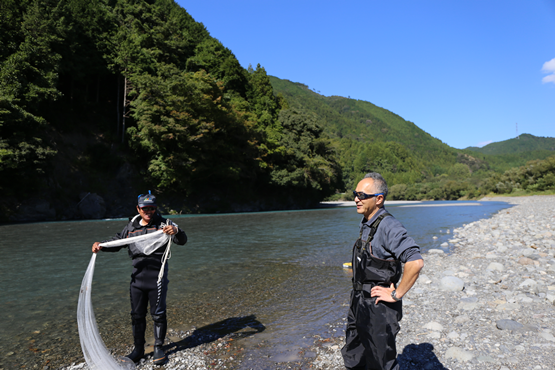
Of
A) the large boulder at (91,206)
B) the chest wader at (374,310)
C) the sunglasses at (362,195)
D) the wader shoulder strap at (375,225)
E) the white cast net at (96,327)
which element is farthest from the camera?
the large boulder at (91,206)

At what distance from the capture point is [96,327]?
14.0 feet

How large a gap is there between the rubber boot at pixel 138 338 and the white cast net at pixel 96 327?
10cm

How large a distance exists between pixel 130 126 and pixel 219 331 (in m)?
42.5

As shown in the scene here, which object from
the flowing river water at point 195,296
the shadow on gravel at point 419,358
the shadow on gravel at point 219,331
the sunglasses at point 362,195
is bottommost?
the flowing river water at point 195,296

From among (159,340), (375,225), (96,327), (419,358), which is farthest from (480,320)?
(96,327)

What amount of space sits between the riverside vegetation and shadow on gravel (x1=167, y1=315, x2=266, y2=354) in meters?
→ 26.6

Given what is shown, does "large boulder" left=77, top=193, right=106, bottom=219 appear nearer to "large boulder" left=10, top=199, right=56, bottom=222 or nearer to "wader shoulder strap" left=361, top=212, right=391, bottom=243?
"large boulder" left=10, top=199, right=56, bottom=222

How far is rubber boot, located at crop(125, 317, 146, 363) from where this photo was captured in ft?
14.3

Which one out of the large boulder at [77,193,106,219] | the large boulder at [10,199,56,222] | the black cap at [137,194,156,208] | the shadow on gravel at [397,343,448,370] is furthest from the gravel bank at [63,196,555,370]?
the large boulder at [77,193,106,219]

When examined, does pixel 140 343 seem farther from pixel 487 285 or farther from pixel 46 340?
pixel 487 285

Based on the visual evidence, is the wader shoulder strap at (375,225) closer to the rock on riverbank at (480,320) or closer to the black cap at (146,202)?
the rock on riverbank at (480,320)

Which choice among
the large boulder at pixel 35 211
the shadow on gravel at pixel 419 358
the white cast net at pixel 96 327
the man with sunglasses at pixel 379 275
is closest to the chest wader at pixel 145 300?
the white cast net at pixel 96 327

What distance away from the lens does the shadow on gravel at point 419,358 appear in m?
3.93

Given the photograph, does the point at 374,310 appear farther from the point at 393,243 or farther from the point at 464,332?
the point at 464,332
